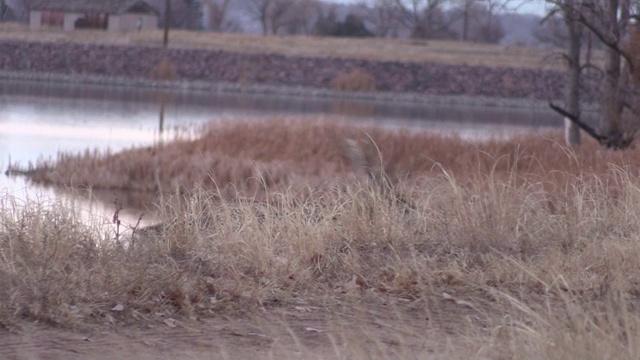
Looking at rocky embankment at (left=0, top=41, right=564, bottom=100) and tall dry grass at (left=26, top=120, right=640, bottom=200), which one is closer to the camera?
tall dry grass at (left=26, top=120, right=640, bottom=200)

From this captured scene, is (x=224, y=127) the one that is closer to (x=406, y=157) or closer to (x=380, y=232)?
(x=406, y=157)

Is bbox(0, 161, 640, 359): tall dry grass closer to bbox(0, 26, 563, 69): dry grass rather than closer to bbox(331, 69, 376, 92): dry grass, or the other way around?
bbox(331, 69, 376, 92): dry grass

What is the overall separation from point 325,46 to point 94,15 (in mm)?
14589

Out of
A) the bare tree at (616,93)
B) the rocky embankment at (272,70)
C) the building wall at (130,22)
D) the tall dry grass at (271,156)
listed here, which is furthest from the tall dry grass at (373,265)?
the building wall at (130,22)

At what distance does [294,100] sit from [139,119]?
16.7 metres

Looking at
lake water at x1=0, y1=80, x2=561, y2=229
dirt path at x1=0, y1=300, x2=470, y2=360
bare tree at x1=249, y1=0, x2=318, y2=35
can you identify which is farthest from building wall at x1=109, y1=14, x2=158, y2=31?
dirt path at x1=0, y1=300, x2=470, y2=360

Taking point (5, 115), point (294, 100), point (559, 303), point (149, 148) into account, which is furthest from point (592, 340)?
point (294, 100)

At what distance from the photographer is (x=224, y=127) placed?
81.4 ft

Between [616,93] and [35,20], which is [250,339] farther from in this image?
[35,20]

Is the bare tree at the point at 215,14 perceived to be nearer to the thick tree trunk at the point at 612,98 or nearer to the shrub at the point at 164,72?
the shrub at the point at 164,72

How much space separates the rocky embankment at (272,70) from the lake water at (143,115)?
3775mm

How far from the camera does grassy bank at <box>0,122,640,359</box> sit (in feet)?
21.7

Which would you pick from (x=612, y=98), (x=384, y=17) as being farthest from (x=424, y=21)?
(x=612, y=98)

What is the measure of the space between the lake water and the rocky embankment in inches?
149
